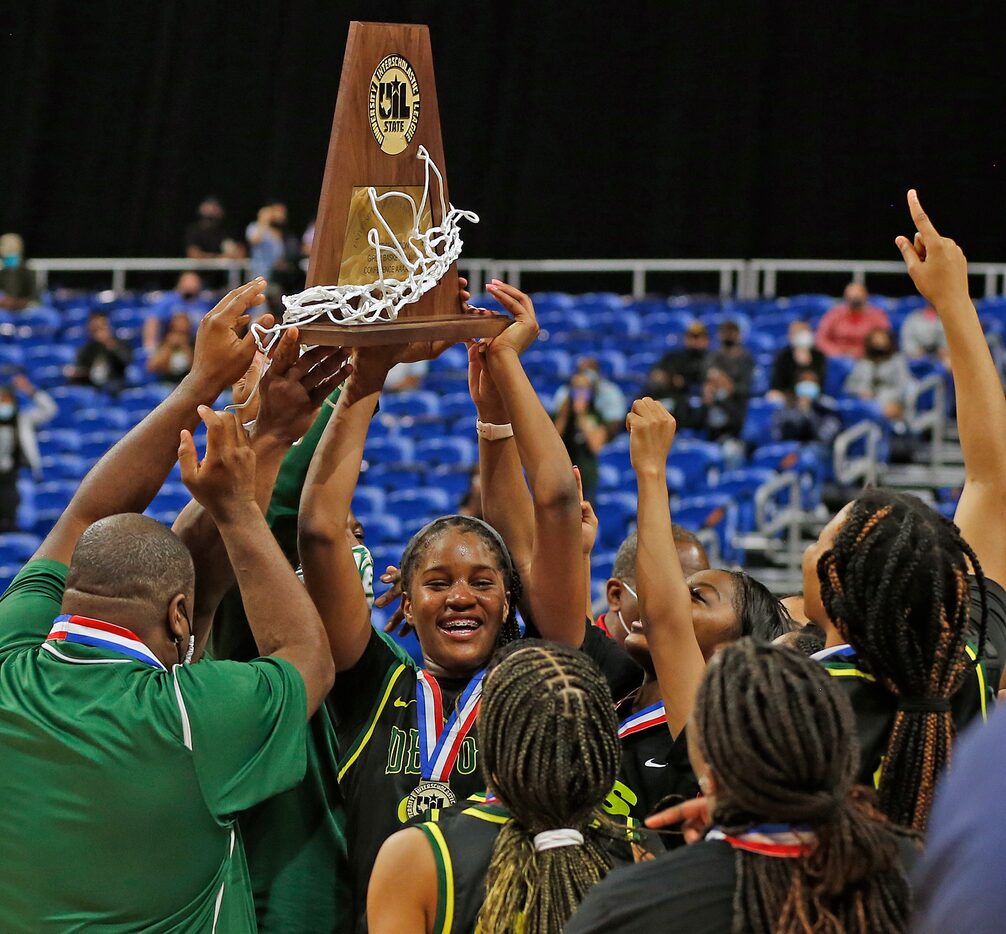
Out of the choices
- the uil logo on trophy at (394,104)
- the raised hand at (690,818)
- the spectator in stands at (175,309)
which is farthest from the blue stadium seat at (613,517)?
the raised hand at (690,818)

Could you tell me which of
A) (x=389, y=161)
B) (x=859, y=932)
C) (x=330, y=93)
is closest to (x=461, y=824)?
(x=859, y=932)

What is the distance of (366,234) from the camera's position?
10.3 ft

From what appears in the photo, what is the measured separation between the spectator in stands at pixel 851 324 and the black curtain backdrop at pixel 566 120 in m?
3.62

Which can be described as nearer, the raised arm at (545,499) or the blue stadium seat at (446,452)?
the raised arm at (545,499)

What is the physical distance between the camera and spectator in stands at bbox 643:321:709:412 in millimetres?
13500

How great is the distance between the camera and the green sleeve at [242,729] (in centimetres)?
249

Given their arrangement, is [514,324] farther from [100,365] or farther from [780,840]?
[100,365]

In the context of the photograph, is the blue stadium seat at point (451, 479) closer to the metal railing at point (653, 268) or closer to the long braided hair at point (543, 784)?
the metal railing at point (653, 268)

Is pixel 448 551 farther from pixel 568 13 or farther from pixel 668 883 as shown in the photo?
pixel 568 13

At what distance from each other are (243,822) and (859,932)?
4.96 feet

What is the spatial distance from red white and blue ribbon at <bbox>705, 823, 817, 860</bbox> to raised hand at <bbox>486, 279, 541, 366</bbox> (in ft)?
4.96

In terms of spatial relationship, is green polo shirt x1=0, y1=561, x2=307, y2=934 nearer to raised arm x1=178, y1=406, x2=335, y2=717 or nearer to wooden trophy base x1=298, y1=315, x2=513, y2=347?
raised arm x1=178, y1=406, x2=335, y2=717

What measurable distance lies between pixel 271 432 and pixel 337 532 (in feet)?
0.87

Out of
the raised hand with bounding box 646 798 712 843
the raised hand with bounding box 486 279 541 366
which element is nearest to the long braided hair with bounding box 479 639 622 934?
the raised hand with bounding box 646 798 712 843
